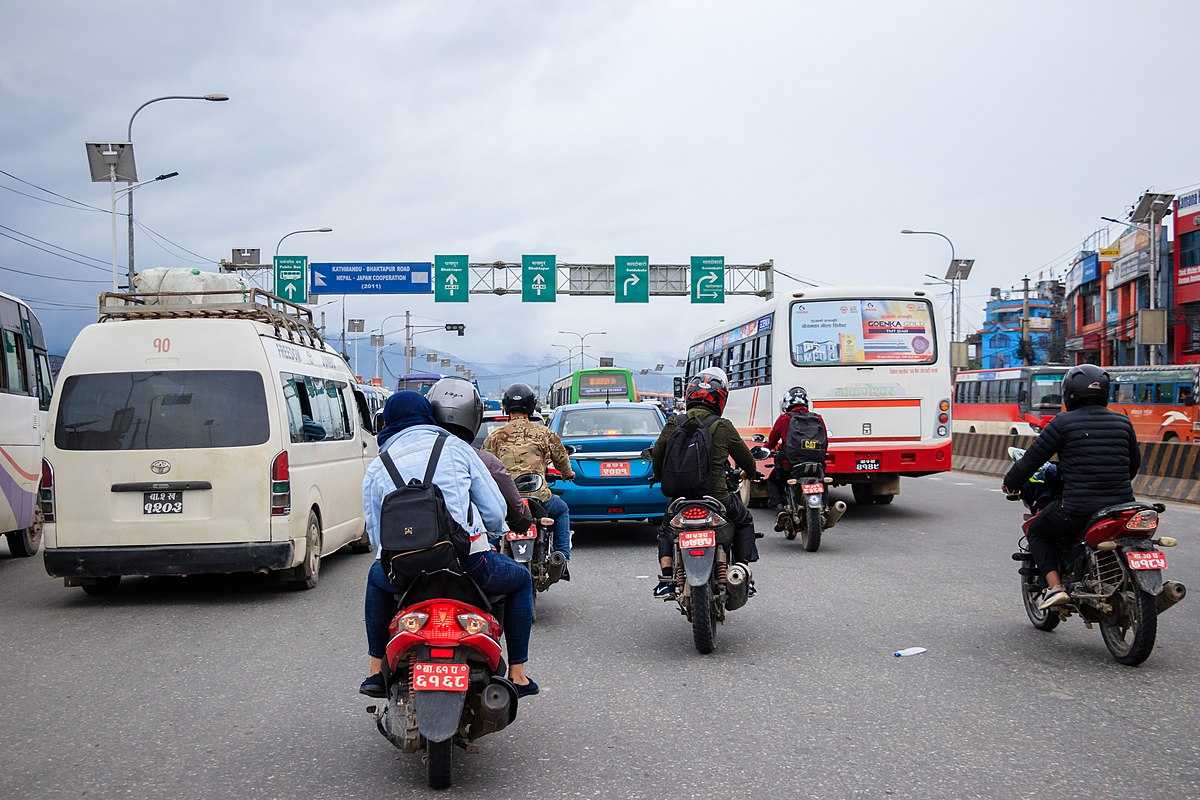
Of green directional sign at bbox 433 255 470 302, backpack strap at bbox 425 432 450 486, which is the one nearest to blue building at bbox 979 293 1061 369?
green directional sign at bbox 433 255 470 302

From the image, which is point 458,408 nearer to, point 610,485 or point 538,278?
point 610,485

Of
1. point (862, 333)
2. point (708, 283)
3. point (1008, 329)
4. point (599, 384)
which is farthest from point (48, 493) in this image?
point (1008, 329)

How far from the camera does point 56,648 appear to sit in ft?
23.7

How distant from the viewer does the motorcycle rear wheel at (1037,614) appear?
7.13 metres

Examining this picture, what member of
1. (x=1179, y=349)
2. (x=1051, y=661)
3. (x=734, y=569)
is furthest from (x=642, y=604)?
(x=1179, y=349)

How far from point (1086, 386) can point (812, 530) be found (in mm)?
5261

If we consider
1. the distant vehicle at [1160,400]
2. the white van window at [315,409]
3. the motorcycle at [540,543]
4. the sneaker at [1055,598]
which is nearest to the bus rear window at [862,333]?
the white van window at [315,409]

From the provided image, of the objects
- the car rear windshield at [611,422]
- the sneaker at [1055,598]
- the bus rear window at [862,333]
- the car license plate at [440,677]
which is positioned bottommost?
the sneaker at [1055,598]

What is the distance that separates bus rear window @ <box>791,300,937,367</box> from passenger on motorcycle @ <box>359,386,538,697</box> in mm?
11049

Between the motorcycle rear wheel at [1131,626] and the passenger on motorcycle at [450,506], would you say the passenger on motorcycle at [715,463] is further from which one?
the passenger on motorcycle at [450,506]

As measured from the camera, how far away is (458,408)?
484cm

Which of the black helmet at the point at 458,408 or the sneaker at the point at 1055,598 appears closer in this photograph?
the black helmet at the point at 458,408

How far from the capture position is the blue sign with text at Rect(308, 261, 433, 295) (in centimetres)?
3897

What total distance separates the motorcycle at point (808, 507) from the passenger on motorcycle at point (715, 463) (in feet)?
14.3
